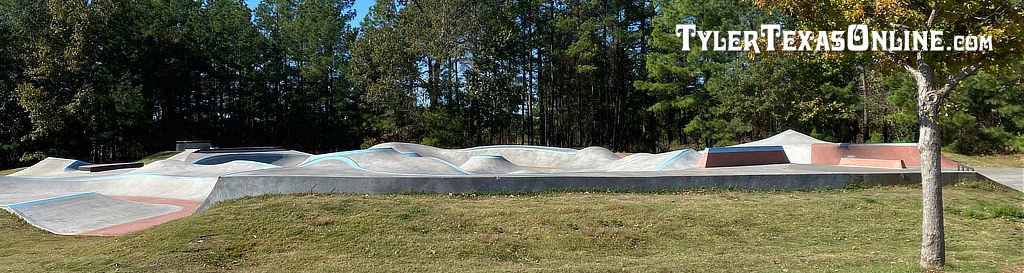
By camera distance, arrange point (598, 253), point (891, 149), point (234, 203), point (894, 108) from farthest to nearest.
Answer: point (894, 108) < point (891, 149) < point (234, 203) < point (598, 253)

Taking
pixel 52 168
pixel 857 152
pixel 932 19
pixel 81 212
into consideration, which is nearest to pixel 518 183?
pixel 932 19

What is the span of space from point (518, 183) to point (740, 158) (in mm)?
7817

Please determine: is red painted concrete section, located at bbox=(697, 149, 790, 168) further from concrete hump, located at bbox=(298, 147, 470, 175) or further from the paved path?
concrete hump, located at bbox=(298, 147, 470, 175)

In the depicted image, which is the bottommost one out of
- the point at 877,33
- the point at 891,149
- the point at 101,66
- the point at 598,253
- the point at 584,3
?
the point at 598,253

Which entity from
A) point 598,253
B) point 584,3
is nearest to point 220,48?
point 584,3

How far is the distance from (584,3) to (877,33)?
102 feet

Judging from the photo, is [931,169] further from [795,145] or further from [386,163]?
[795,145]

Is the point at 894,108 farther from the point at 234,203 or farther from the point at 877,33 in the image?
the point at 234,203

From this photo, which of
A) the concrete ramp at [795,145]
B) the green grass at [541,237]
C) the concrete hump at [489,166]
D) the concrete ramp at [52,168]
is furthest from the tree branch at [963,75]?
the concrete ramp at [52,168]

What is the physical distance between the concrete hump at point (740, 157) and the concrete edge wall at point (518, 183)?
316 centimetres

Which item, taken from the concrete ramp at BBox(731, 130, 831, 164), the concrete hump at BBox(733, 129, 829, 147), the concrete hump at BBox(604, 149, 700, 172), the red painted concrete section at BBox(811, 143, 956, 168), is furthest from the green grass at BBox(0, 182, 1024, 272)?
the concrete hump at BBox(733, 129, 829, 147)

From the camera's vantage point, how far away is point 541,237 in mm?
8062

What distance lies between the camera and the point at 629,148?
42.4m

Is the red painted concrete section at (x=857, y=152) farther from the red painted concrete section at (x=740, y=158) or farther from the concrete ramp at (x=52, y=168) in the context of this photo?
the concrete ramp at (x=52, y=168)
